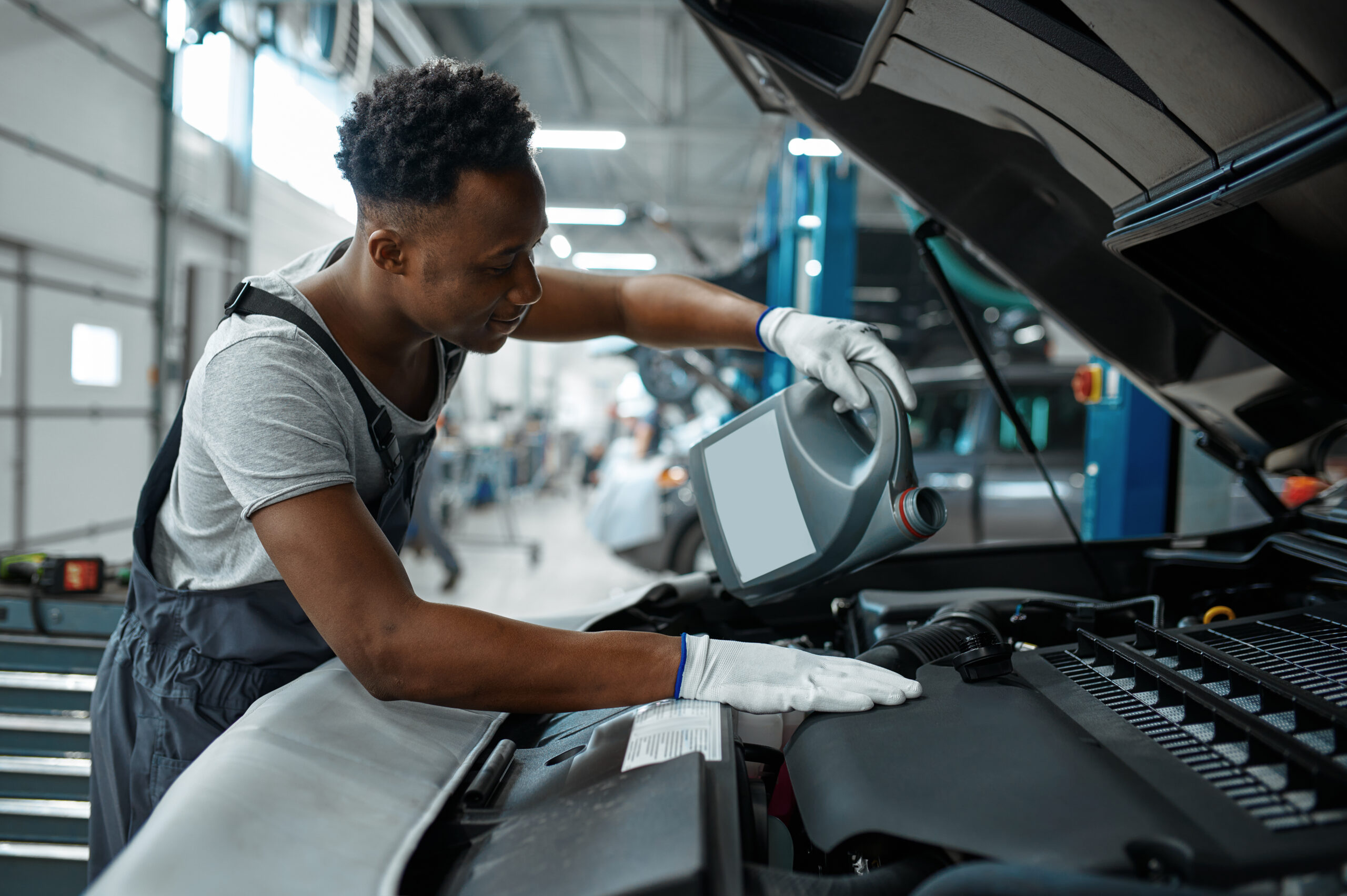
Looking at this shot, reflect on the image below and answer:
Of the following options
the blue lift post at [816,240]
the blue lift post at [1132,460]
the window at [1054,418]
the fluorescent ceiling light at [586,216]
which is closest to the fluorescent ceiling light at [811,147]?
the blue lift post at [816,240]

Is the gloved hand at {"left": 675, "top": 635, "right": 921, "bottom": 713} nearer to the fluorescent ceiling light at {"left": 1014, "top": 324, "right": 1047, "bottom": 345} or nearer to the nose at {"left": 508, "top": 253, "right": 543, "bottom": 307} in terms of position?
the nose at {"left": 508, "top": 253, "right": 543, "bottom": 307}

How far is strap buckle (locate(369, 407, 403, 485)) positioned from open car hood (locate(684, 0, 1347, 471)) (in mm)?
715

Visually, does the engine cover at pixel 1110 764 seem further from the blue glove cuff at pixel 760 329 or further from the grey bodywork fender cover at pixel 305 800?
the blue glove cuff at pixel 760 329

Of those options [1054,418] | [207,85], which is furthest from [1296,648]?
[207,85]

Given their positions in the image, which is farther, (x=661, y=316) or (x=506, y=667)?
(x=661, y=316)

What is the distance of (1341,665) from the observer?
0.87 metres

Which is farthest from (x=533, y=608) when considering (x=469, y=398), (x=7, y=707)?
(x=469, y=398)

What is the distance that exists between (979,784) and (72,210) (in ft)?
17.9

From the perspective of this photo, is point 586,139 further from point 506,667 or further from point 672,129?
point 506,667

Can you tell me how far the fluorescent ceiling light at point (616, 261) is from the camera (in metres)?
14.0

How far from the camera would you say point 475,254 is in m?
0.99

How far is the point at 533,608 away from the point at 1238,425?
386 centimetres

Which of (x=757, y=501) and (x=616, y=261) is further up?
(x=616, y=261)

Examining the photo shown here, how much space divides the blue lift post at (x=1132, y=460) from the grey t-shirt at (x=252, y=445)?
2079 millimetres
